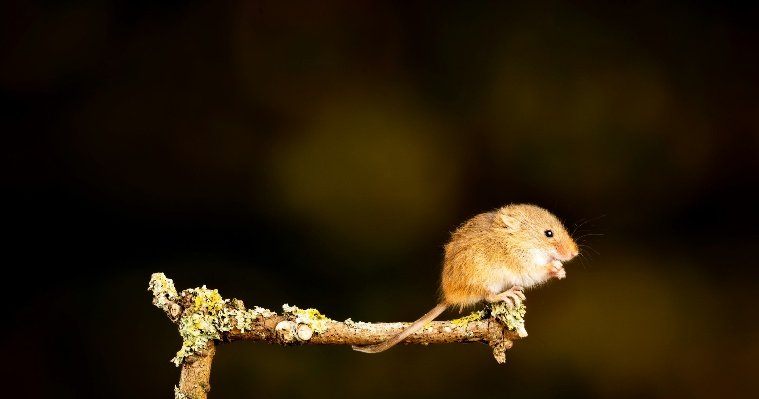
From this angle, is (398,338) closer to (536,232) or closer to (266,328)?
(266,328)

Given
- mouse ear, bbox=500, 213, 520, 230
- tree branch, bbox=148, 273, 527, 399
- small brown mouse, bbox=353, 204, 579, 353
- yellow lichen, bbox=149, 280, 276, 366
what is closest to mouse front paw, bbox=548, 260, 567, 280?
small brown mouse, bbox=353, 204, 579, 353

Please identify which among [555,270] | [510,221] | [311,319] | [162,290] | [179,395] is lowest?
[179,395]

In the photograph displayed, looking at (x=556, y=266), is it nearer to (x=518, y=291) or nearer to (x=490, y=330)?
(x=518, y=291)

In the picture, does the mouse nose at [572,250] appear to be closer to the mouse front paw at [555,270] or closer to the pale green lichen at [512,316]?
the mouse front paw at [555,270]

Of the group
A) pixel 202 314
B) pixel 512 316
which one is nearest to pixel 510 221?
pixel 512 316

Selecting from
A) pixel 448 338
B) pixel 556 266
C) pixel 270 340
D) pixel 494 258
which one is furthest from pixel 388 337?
pixel 556 266

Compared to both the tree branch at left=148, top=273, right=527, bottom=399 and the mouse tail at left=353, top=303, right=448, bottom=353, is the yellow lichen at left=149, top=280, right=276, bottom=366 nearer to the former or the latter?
the tree branch at left=148, top=273, right=527, bottom=399
